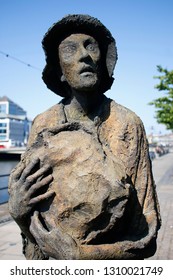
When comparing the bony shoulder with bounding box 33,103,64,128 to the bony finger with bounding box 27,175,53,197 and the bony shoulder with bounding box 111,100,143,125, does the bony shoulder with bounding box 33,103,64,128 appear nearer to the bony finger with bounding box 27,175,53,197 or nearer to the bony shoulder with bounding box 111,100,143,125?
the bony shoulder with bounding box 111,100,143,125

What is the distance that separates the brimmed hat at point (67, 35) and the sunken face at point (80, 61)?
60 millimetres

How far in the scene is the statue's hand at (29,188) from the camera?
220 cm

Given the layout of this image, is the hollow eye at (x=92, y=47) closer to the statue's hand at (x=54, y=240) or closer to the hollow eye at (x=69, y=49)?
the hollow eye at (x=69, y=49)

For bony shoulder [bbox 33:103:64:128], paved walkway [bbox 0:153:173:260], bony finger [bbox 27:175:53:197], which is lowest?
paved walkway [bbox 0:153:173:260]

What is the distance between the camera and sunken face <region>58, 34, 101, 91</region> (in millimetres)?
2357

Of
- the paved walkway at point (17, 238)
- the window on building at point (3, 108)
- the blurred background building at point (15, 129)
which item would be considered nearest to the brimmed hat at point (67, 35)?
the paved walkway at point (17, 238)

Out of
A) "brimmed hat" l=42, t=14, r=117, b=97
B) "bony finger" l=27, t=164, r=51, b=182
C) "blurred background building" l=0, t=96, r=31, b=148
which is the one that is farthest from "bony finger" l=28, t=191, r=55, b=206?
"blurred background building" l=0, t=96, r=31, b=148

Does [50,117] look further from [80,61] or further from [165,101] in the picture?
[165,101]

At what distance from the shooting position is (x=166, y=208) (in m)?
11.4

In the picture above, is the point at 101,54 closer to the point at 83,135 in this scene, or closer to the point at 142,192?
the point at 83,135

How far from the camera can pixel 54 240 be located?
6.89ft

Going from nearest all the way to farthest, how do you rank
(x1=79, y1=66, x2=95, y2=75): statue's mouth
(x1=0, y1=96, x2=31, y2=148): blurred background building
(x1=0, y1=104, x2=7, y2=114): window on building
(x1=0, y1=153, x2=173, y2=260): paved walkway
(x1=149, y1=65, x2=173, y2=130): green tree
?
(x1=79, y1=66, x2=95, y2=75): statue's mouth, (x1=0, y1=153, x2=173, y2=260): paved walkway, (x1=149, y1=65, x2=173, y2=130): green tree, (x1=0, y1=96, x2=31, y2=148): blurred background building, (x1=0, y1=104, x2=7, y2=114): window on building

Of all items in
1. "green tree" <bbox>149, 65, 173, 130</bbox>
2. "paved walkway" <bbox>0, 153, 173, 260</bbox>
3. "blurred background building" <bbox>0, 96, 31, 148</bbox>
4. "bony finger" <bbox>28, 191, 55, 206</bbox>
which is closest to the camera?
"bony finger" <bbox>28, 191, 55, 206</bbox>
